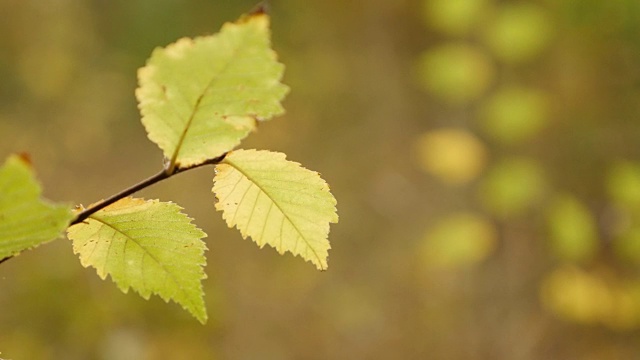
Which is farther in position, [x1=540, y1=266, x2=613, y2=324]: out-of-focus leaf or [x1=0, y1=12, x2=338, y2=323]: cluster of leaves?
[x1=540, y1=266, x2=613, y2=324]: out-of-focus leaf

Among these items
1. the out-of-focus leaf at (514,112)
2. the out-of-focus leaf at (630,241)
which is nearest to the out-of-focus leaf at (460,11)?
the out-of-focus leaf at (514,112)

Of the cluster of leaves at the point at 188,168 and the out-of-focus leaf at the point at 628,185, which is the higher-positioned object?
the out-of-focus leaf at the point at 628,185

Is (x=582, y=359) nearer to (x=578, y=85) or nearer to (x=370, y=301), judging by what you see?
(x=370, y=301)

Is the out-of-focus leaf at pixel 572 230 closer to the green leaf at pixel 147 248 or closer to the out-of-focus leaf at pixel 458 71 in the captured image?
the out-of-focus leaf at pixel 458 71

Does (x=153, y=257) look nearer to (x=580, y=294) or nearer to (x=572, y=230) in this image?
(x=572, y=230)

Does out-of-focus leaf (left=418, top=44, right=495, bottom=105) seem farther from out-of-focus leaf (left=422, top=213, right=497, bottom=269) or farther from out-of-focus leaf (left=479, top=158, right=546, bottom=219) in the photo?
out-of-focus leaf (left=422, top=213, right=497, bottom=269)

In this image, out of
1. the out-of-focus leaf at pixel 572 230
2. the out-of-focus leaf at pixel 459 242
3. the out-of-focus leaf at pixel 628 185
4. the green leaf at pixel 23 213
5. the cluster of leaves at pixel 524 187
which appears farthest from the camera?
the out-of-focus leaf at pixel 459 242

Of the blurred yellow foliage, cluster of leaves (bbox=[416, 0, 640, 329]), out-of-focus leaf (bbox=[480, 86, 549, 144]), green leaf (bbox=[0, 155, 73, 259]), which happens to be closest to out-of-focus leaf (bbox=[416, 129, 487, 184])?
cluster of leaves (bbox=[416, 0, 640, 329])
